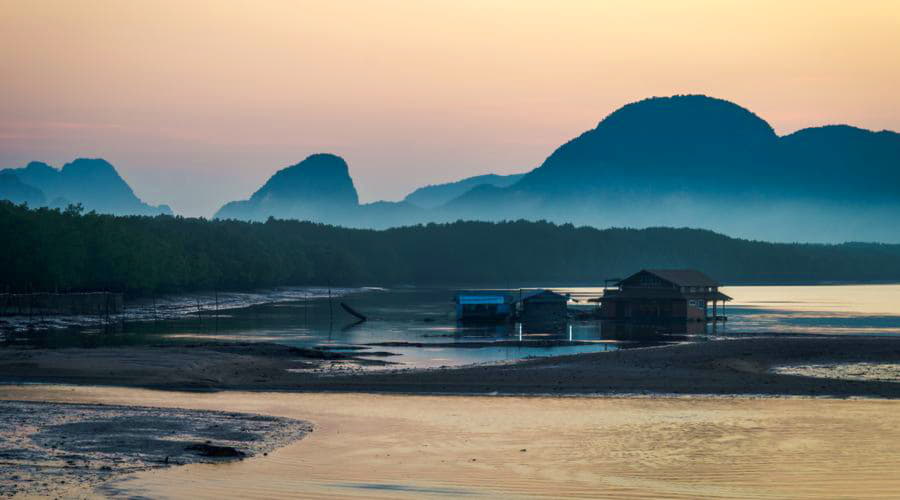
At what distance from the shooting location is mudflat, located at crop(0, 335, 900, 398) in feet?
140

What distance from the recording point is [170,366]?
1866 inches

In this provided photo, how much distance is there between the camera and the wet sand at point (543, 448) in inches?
927

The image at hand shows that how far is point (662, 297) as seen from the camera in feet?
326

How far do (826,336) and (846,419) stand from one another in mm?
43709

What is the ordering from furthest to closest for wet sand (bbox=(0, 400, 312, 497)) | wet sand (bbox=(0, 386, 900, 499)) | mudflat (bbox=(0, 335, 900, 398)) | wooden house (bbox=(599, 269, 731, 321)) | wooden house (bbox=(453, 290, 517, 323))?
wooden house (bbox=(453, 290, 517, 323)), wooden house (bbox=(599, 269, 731, 321)), mudflat (bbox=(0, 335, 900, 398)), wet sand (bbox=(0, 400, 312, 497)), wet sand (bbox=(0, 386, 900, 499))

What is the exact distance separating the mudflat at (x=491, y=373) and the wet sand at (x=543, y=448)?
8.52 ft

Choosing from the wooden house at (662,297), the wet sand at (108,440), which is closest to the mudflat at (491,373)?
the wet sand at (108,440)

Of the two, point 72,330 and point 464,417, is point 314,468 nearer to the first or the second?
point 464,417

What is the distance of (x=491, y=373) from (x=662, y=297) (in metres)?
54.9

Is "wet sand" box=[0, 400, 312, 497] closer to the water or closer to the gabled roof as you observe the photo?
the water

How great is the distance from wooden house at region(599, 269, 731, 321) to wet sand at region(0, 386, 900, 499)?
2376 inches

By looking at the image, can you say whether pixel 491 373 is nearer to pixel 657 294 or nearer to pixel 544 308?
pixel 544 308

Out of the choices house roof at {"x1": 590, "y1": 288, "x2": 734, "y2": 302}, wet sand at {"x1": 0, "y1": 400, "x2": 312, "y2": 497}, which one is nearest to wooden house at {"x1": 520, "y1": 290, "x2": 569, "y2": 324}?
house roof at {"x1": 590, "y1": 288, "x2": 734, "y2": 302}

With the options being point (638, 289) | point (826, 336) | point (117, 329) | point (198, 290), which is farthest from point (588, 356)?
point (198, 290)
